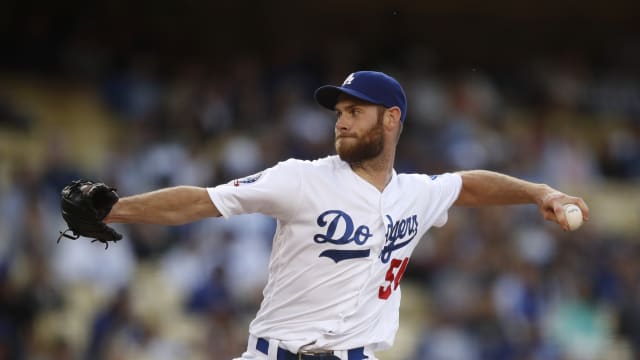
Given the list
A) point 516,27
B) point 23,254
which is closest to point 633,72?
point 516,27

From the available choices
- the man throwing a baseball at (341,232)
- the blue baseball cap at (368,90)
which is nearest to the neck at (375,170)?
the man throwing a baseball at (341,232)

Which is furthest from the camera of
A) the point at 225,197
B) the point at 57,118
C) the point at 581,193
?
the point at 581,193

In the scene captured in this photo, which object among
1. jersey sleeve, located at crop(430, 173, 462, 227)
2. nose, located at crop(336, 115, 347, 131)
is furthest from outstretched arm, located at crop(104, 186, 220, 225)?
jersey sleeve, located at crop(430, 173, 462, 227)

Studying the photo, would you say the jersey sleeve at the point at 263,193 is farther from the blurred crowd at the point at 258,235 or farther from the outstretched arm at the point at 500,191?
the blurred crowd at the point at 258,235

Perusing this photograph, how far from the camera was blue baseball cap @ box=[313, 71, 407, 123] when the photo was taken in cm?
509

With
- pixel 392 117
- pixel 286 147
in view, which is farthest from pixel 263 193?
pixel 286 147

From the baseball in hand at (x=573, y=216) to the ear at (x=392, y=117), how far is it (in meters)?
0.88

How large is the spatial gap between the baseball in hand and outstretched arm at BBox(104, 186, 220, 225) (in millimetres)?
1529

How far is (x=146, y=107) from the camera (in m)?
12.0

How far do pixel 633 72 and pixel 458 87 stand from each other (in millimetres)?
2898

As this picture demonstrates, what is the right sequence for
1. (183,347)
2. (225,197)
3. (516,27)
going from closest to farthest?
(225,197) < (183,347) < (516,27)

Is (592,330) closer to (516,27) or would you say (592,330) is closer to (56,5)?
(516,27)

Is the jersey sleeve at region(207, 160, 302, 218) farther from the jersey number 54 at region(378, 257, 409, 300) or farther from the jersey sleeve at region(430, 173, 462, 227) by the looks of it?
the jersey sleeve at region(430, 173, 462, 227)

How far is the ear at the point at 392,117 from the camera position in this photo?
205 inches
